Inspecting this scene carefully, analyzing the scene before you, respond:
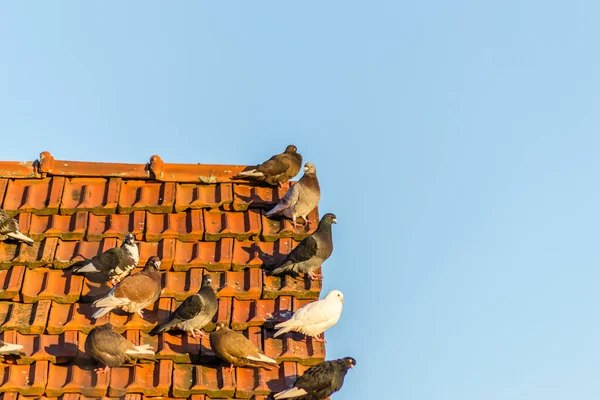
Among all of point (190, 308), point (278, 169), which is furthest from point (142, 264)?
point (278, 169)

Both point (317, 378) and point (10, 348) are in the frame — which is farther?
point (317, 378)

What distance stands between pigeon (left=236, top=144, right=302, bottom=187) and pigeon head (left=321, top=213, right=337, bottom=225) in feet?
1.34

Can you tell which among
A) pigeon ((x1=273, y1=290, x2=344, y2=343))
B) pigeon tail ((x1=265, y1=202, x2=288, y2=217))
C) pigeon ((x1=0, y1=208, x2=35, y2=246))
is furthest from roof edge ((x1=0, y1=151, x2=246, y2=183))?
pigeon ((x1=273, y1=290, x2=344, y2=343))

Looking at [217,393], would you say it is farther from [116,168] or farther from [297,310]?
[116,168]

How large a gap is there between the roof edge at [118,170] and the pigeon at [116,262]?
0.80 metres

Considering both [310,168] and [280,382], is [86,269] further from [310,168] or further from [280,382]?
[310,168]

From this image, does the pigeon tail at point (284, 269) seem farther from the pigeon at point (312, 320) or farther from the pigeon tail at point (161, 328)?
the pigeon tail at point (161, 328)

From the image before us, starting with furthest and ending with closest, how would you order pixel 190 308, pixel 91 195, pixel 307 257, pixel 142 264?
pixel 91 195 < pixel 307 257 < pixel 142 264 < pixel 190 308

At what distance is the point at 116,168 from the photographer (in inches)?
333

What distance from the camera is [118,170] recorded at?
843 centimetres

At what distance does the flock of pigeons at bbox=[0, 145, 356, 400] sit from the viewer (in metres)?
6.80

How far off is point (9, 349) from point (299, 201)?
235cm

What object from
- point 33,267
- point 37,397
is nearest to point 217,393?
point 37,397

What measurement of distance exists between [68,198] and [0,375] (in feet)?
5.66
